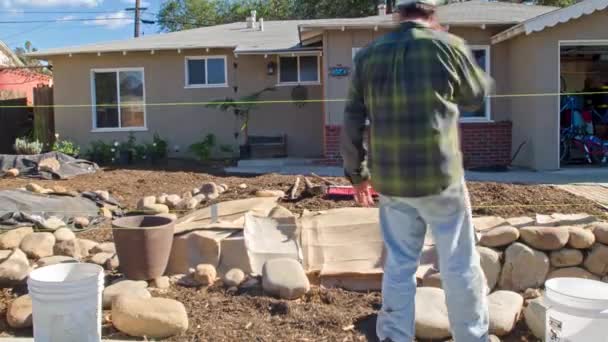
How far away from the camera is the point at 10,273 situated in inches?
189

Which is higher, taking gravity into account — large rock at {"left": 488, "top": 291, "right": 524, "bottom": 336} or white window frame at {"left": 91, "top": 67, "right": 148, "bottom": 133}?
white window frame at {"left": 91, "top": 67, "right": 148, "bottom": 133}

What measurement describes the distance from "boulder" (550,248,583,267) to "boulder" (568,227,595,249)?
0.19ft


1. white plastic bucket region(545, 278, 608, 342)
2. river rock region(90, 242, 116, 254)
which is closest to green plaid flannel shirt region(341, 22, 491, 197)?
white plastic bucket region(545, 278, 608, 342)

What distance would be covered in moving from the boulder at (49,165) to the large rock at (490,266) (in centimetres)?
944

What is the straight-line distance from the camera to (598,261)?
4.88 meters

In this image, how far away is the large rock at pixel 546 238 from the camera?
4.86 meters

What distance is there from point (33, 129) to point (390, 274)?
635 inches

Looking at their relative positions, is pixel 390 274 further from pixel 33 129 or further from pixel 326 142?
pixel 33 129

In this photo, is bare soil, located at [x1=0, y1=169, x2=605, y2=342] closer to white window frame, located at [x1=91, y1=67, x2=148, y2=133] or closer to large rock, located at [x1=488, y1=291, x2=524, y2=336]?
large rock, located at [x1=488, y1=291, x2=524, y2=336]

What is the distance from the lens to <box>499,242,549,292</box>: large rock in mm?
4801

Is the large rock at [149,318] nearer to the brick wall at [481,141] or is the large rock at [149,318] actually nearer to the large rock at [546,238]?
the large rock at [546,238]

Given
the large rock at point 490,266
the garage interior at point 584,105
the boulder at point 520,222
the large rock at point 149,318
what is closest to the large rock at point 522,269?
the large rock at point 490,266

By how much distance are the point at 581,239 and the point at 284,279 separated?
2.23 m

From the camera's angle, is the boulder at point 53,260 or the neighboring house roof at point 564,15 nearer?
the boulder at point 53,260
